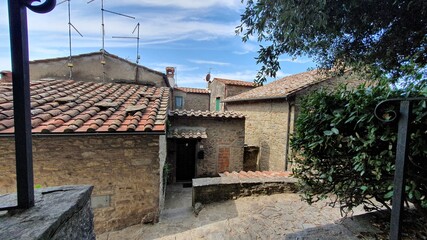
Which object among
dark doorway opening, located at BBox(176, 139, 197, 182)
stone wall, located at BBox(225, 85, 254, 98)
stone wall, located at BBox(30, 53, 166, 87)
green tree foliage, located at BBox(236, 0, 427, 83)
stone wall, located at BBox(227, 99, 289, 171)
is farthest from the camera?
stone wall, located at BBox(225, 85, 254, 98)

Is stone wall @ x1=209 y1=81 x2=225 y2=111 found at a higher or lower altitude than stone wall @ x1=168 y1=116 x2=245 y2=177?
higher

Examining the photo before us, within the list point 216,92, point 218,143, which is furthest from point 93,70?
point 216,92

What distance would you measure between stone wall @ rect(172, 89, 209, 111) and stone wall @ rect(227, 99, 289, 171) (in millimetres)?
8389

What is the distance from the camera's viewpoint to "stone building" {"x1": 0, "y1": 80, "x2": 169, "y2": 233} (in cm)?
405

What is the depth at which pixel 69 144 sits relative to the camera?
13.7 ft

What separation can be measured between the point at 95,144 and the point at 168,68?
13.3 meters

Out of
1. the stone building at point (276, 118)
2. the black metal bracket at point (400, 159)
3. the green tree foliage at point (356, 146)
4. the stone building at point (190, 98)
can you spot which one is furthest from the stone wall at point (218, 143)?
the stone building at point (190, 98)

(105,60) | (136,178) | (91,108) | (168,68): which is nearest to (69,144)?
(91,108)

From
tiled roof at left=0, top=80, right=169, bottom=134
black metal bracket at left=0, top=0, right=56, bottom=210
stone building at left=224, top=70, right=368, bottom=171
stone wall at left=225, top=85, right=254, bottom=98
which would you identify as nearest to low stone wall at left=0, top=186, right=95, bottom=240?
black metal bracket at left=0, top=0, right=56, bottom=210

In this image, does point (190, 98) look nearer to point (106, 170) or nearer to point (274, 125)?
point (274, 125)

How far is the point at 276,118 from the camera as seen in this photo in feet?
30.7

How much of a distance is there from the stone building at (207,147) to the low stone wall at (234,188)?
162 inches

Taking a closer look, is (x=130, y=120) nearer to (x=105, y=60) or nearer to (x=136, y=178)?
(x=136, y=178)

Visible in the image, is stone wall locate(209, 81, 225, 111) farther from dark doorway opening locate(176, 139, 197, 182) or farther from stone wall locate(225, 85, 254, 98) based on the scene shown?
dark doorway opening locate(176, 139, 197, 182)
